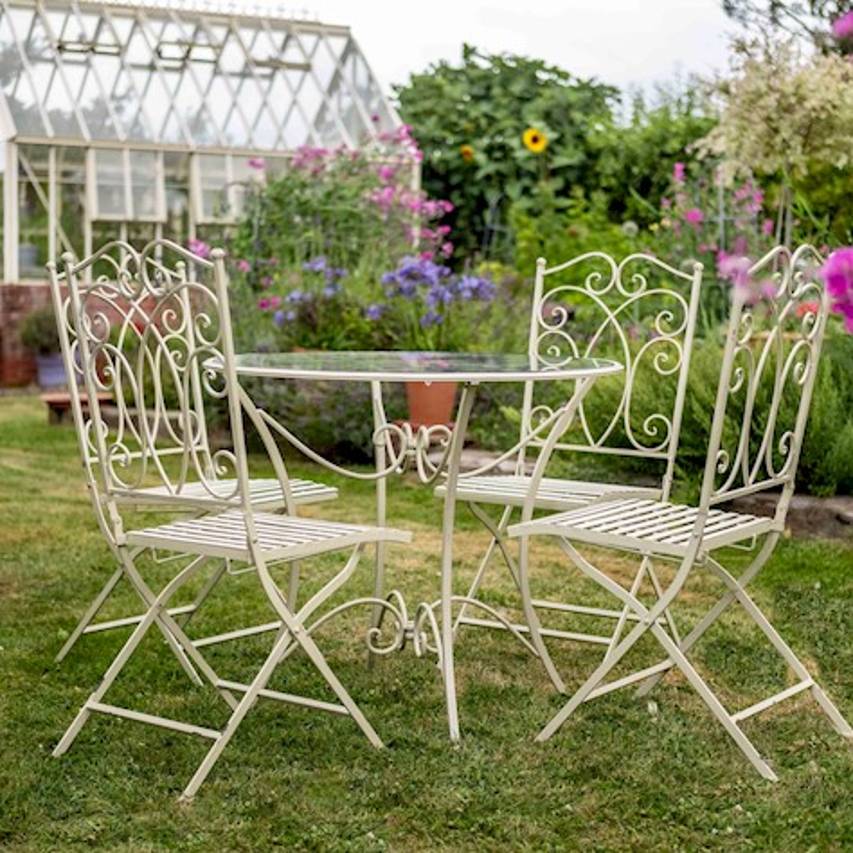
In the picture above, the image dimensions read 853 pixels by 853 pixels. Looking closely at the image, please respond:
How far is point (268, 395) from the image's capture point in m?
8.28

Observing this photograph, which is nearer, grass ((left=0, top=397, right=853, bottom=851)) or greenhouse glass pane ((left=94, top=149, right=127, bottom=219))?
grass ((left=0, top=397, right=853, bottom=851))

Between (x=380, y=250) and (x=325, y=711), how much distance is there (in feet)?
21.6

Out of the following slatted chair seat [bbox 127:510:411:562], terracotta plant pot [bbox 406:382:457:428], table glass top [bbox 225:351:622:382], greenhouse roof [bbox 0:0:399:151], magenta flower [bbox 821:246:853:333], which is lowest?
terracotta plant pot [bbox 406:382:457:428]

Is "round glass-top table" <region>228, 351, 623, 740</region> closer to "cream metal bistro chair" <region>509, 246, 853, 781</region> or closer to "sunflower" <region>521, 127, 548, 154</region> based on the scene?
"cream metal bistro chair" <region>509, 246, 853, 781</region>

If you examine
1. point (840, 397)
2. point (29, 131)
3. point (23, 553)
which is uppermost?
point (29, 131)

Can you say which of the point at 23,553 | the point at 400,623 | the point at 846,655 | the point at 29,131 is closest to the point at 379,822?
the point at 400,623

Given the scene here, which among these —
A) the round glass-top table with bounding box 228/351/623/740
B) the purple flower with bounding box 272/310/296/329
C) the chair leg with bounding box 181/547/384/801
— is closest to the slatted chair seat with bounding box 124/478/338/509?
the round glass-top table with bounding box 228/351/623/740

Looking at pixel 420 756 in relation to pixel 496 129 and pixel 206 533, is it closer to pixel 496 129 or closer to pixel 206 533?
pixel 206 533

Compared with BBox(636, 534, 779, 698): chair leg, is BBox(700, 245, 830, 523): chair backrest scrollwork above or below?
above

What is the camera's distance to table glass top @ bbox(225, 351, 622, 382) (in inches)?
145

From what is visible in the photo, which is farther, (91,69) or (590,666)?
(91,69)

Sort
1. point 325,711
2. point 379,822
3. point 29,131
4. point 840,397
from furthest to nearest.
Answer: point 29,131 < point 840,397 < point 325,711 < point 379,822

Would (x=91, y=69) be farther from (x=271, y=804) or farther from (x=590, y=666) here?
(x=271, y=804)

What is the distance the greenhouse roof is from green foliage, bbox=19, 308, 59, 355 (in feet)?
5.00
